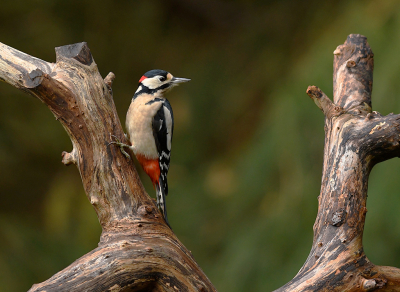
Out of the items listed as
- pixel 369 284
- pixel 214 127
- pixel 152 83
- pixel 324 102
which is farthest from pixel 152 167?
pixel 214 127

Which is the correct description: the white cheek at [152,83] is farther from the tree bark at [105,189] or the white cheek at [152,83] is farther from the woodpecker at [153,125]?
the tree bark at [105,189]

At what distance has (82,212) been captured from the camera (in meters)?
4.70

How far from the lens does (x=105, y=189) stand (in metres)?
1.86

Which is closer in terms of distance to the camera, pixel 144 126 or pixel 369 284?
pixel 369 284

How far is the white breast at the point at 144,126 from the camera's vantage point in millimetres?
2221

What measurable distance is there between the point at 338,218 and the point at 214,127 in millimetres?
3364

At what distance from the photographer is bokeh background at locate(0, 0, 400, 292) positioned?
3848mm

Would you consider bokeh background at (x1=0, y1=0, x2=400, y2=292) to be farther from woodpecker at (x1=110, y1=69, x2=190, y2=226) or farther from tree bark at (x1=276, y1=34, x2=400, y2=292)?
woodpecker at (x1=110, y1=69, x2=190, y2=226)

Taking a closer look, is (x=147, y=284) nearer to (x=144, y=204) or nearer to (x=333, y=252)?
(x=144, y=204)

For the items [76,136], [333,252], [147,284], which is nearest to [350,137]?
[333,252]

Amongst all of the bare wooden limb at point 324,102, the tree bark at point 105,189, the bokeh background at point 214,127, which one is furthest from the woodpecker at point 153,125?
the bokeh background at point 214,127

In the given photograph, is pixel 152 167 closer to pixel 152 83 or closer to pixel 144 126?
pixel 144 126

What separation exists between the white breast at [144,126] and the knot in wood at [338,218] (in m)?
0.94

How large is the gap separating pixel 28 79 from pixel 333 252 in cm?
136
